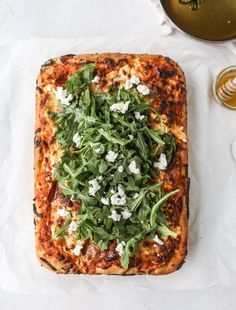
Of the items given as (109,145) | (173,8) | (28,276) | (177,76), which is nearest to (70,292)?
(28,276)

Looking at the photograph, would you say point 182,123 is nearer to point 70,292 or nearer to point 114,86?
point 114,86

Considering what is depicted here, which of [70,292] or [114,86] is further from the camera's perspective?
[70,292]

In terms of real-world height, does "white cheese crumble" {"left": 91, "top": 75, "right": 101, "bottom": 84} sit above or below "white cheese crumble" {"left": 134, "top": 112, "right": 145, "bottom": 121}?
above

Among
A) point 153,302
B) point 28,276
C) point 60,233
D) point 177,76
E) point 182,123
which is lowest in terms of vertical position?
point 153,302

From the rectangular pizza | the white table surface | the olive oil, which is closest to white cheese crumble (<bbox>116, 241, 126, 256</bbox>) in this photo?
the rectangular pizza

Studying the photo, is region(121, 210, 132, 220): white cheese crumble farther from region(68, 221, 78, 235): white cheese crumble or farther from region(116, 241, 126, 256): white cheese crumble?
region(68, 221, 78, 235): white cheese crumble

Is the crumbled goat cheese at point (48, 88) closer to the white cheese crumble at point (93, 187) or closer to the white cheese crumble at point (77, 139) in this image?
the white cheese crumble at point (77, 139)

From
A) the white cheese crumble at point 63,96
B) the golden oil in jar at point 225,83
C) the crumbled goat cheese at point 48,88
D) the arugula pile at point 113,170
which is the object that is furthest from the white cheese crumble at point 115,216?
the golden oil in jar at point 225,83
